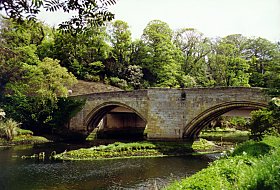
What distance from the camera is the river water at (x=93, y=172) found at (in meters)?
12.6

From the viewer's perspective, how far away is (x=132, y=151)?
19234 mm

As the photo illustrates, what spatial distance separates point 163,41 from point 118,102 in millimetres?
16190

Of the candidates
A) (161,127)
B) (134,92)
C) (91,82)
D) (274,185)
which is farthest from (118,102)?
(274,185)

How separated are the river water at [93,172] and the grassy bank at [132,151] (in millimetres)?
947

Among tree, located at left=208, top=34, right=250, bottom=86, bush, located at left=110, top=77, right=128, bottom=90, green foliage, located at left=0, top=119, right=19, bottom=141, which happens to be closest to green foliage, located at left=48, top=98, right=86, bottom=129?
green foliage, located at left=0, top=119, right=19, bottom=141

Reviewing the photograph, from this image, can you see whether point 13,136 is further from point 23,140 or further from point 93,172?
point 93,172

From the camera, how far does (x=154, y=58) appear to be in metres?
40.1

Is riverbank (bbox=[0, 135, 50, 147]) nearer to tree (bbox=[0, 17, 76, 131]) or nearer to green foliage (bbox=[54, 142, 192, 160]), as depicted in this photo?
tree (bbox=[0, 17, 76, 131])

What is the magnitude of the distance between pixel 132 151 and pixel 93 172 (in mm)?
4856

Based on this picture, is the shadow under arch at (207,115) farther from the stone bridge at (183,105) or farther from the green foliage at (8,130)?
the green foliage at (8,130)

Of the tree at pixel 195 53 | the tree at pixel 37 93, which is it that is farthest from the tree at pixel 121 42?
the tree at pixel 37 93

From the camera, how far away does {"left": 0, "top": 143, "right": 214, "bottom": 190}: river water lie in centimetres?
1260

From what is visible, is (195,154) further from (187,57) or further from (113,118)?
(187,57)

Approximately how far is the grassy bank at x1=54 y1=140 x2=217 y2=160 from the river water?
0.95m
